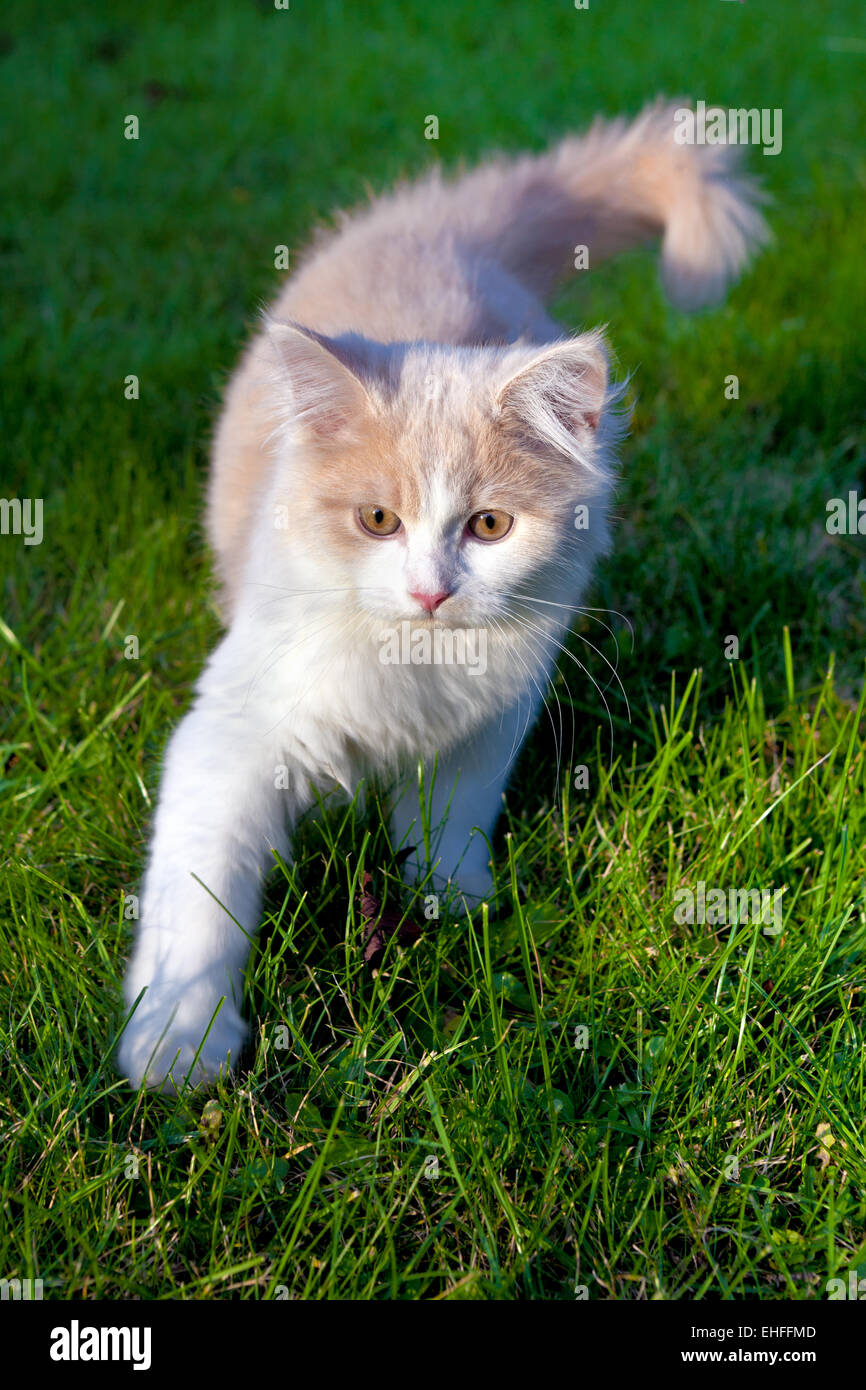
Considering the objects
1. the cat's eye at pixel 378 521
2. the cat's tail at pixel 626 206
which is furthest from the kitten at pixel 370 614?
the cat's tail at pixel 626 206

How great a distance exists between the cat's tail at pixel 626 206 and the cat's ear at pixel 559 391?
1.02 meters

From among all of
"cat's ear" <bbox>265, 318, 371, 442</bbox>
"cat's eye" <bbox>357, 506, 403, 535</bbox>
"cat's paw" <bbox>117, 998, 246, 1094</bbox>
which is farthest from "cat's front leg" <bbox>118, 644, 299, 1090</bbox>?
"cat's ear" <bbox>265, 318, 371, 442</bbox>

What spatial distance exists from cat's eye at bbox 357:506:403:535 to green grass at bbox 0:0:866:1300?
54 centimetres

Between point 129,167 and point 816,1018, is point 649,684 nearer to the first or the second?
point 816,1018

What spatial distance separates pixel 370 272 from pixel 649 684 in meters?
1.12

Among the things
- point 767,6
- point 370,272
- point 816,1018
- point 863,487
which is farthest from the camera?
point 767,6

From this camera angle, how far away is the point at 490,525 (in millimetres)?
1816

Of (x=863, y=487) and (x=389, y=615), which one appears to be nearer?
(x=389, y=615)

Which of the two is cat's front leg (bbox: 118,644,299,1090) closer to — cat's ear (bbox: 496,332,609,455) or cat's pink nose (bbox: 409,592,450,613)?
cat's pink nose (bbox: 409,592,450,613)

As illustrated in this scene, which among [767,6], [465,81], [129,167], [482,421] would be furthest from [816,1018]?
[767,6]

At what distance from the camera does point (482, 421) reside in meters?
1.80

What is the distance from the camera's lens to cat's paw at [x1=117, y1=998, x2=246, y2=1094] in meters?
1.74
